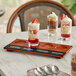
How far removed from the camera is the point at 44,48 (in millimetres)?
1353

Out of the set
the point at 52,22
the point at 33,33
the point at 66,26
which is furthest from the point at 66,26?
the point at 33,33

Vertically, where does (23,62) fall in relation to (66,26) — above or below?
below

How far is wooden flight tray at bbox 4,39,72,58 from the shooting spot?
4.17 ft

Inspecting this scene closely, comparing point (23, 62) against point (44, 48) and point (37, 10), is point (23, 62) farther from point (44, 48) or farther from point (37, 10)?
point (37, 10)

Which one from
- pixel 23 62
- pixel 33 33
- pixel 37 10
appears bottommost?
pixel 23 62

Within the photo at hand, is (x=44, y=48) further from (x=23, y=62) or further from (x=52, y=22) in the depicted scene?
(x=52, y=22)

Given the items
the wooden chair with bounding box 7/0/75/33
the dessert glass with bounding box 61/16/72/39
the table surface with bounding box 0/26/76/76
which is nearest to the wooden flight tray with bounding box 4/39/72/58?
the table surface with bounding box 0/26/76/76

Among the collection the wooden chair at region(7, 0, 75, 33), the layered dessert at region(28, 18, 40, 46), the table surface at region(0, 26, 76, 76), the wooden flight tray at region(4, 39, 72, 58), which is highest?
the wooden chair at region(7, 0, 75, 33)

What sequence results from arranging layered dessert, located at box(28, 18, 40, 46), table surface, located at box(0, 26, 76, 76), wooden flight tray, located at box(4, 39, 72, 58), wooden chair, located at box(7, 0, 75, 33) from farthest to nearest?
wooden chair, located at box(7, 0, 75, 33)
layered dessert, located at box(28, 18, 40, 46)
wooden flight tray, located at box(4, 39, 72, 58)
table surface, located at box(0, 26, 76, 76)

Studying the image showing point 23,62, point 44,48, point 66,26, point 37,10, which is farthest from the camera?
point 37,10

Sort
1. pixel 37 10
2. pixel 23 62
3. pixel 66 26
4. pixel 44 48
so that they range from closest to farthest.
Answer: pixel 23 62 < pixel 44 48 < pixel 66 26 < pixel 37 10

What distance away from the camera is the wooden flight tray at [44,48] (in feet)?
4.17

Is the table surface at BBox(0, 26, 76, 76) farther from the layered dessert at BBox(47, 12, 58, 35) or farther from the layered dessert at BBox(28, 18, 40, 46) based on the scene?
the layered dessert at BBox(47, 12, 58, 35)

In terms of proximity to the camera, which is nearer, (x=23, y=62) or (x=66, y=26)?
(x=23, y=62)
